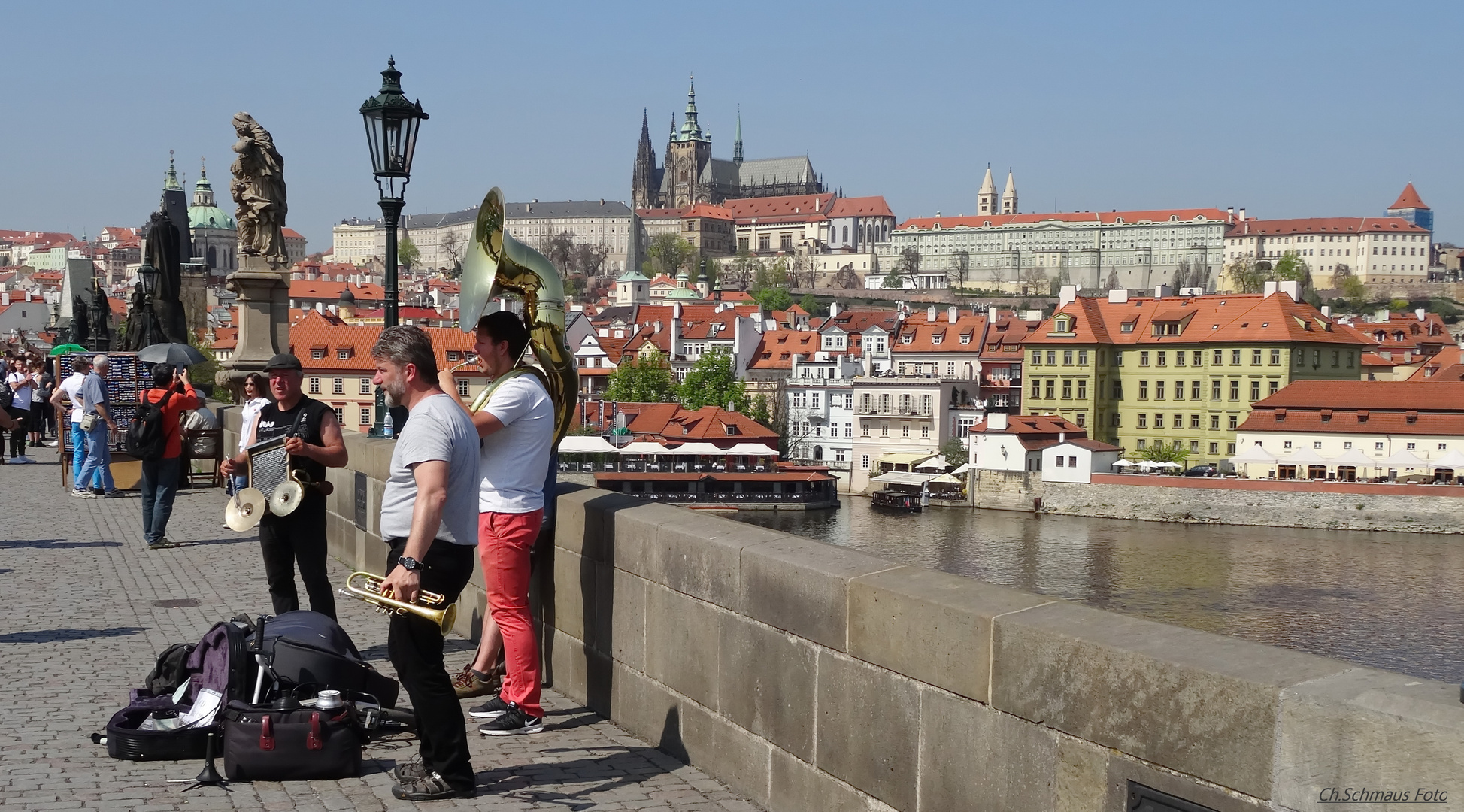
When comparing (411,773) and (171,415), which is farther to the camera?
(171,415)

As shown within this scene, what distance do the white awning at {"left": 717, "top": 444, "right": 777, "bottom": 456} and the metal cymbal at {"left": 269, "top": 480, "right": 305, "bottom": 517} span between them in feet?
218

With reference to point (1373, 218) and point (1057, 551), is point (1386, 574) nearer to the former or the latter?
point (1057, 551)

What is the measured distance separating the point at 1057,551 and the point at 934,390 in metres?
28.7

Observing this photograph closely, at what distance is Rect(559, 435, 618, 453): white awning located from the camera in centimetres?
7006

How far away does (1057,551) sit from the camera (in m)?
55.0

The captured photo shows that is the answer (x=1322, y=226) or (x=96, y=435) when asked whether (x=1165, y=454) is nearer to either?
(x=96, y=435)

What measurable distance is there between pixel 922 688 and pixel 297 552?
12.4ft

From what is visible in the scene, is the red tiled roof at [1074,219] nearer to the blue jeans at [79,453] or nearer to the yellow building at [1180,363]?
the yellow building at [1180,363]

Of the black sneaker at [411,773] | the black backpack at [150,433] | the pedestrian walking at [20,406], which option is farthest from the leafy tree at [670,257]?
the black sneaker at [411,773]

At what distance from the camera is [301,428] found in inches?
264

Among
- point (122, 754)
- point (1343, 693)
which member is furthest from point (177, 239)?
point (1343, 693)

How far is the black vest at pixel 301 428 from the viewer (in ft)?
21.9

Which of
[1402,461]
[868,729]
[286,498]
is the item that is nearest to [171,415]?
[286,498]

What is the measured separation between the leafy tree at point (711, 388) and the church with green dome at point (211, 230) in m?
71.3
